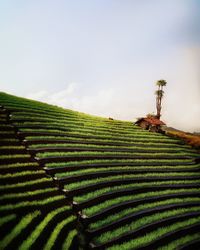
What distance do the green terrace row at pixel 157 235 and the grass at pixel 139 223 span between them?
0.55m

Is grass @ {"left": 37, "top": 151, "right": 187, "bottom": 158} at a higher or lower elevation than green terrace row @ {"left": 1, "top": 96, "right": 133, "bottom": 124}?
lower

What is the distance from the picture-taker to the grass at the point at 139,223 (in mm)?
15484

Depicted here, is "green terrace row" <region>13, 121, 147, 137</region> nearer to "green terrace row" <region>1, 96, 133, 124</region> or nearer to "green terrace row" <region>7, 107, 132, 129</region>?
"green terrace row" <region>7, 107, 132, 129</region>

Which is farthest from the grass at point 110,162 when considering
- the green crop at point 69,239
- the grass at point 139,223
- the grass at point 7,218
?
the grass at point 7,218

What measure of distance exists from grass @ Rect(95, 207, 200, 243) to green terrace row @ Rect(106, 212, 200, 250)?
21.7 inches

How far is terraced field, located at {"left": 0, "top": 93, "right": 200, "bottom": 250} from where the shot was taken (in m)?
14.6

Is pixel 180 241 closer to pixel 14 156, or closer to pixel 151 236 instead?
pixel 151 236

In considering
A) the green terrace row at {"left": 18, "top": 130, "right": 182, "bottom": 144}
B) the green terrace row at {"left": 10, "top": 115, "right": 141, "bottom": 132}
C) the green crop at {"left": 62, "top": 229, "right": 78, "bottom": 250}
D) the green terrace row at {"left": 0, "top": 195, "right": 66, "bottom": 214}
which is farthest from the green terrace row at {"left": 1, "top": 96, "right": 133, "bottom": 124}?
the green crop at {"left": 62, "top": 229, "right": 78, "bottom": 250}

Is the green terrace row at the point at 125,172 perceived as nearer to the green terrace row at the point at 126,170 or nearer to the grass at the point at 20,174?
the green terrace row at the point at 126,170

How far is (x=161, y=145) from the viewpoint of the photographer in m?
34.0

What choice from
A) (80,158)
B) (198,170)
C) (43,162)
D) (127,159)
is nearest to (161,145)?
(198,170)

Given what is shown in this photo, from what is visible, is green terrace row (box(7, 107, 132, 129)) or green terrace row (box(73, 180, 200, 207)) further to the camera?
green terrace row (box(7, 107, 132, 129))

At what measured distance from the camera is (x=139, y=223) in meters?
17.5

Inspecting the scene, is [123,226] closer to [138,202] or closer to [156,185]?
[138,202]
